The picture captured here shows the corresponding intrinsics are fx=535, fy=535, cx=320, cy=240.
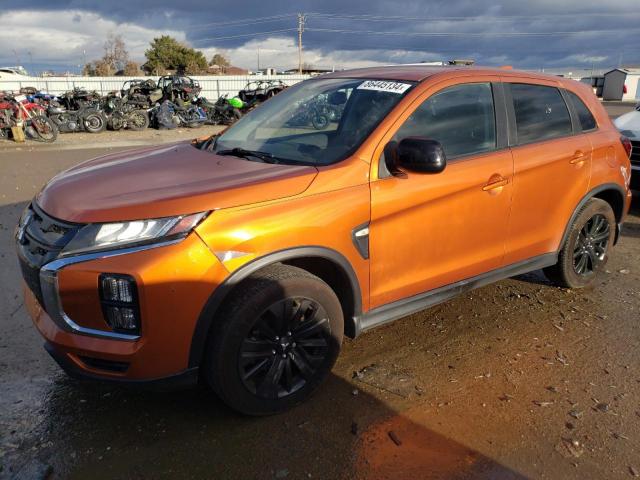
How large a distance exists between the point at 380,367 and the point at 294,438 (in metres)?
0.86

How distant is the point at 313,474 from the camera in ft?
8.12

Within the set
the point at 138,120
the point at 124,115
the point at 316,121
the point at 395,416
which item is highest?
the point at 316,121

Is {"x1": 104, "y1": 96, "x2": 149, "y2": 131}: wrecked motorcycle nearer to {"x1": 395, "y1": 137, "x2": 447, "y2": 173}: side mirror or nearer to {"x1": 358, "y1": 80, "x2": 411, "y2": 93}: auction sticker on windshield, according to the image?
{"x1": 358, "y1": 80, "x2": 411, "y2": 93}: auction sticker on windshield

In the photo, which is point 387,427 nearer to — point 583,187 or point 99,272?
point 99,272

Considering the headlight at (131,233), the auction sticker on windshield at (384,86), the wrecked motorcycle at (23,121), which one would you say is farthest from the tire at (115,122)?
the headlight at (131,233)

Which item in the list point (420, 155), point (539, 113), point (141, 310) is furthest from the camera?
point (539, 113)

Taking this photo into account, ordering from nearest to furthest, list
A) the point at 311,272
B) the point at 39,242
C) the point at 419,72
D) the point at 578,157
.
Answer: the point at 39,242 < the point at 311,272 < the point at 419,72 < the point at 578,157

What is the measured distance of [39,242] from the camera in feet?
8.53

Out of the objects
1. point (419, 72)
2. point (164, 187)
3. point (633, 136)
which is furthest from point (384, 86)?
point (633, 136)

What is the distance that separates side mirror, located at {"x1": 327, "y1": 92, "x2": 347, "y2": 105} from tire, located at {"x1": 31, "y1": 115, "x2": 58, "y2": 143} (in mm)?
13804

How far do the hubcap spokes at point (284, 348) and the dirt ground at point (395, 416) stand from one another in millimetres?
205

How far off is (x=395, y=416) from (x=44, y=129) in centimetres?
1516

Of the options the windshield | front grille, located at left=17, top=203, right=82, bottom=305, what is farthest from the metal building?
front grille, located at left=17, top=203, right=82, bottom=305

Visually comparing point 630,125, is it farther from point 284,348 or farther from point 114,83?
point 114,83
